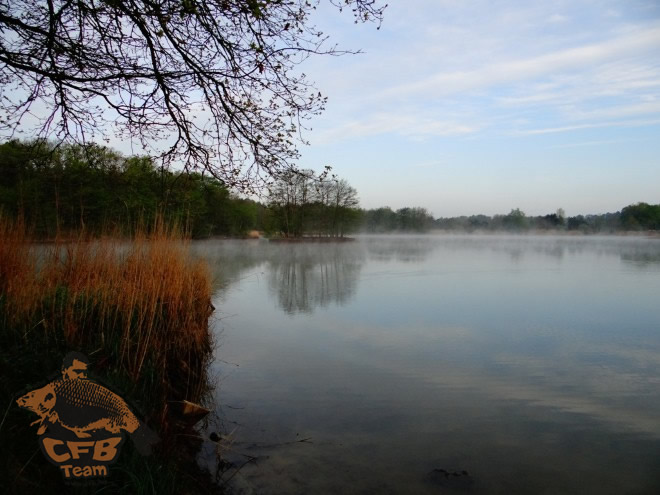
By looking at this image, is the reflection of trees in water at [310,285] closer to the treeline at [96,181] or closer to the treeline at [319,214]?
the treeline at [96,181]

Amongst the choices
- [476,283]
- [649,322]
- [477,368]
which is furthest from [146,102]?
[476,283]

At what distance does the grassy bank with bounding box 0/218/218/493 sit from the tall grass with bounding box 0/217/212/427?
13 millimetres

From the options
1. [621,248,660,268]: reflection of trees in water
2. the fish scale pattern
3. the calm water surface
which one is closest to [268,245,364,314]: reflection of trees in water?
the calm water surface

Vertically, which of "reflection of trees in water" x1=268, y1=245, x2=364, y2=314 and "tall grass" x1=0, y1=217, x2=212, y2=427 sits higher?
"tall grass" x1=0, y1=217, x2=212, y2=427

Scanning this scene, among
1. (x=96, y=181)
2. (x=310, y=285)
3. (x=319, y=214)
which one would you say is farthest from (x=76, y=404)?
(x=319, y=214)

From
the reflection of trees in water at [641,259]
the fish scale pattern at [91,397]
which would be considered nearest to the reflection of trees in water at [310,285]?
the fish scale pattern at [91,397]

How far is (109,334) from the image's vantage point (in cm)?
412

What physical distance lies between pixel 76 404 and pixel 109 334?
2.26 metres

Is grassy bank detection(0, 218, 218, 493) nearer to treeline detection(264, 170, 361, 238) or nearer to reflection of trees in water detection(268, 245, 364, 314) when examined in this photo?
reflection of trees in water detection(268, 245, 364, 314)

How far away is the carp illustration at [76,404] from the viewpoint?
1.99 meters

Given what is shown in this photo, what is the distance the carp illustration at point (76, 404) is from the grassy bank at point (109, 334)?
27cm

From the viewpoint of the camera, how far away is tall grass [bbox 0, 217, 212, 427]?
3.73m

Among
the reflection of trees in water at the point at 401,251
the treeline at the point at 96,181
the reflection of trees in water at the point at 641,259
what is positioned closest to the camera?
the treeline at the point at 96,181

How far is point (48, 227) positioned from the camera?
16.6 feet
